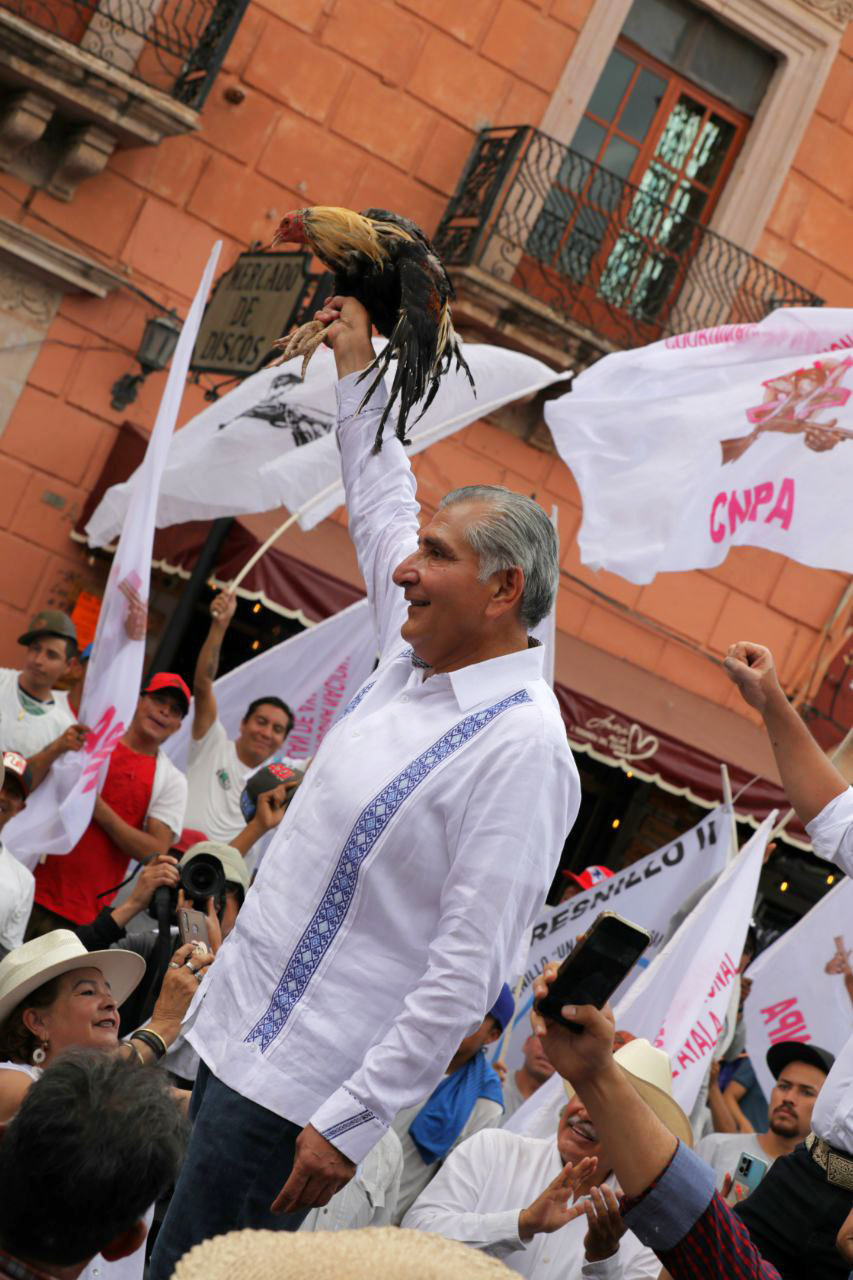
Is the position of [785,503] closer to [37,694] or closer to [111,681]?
[111,681]

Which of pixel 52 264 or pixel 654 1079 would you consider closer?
pixel 654 1079

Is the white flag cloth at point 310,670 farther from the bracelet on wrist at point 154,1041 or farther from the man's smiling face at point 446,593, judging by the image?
the man's smiling face at point 446,593

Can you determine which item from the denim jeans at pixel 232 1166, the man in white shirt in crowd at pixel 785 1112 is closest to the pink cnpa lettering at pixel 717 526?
the man in white shirt in crowd at pixel 785 1112

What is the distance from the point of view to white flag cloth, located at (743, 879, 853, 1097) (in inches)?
251

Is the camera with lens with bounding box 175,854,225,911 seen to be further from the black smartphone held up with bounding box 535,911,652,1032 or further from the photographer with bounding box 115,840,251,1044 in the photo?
the black smartphone held up with bounding box 535,911,652,1032

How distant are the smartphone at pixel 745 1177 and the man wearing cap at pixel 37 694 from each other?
10.6ft

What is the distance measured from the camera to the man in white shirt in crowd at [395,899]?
2.58 metres

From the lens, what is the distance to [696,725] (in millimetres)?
11938

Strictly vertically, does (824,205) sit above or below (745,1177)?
above

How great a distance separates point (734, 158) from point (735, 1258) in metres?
12.1

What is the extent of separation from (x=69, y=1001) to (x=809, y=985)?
3547 millimetres

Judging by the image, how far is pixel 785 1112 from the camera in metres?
5.80

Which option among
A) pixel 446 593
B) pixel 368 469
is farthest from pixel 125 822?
→ pixel 446 593

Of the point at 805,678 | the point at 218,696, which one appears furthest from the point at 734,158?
the point at 218,696
